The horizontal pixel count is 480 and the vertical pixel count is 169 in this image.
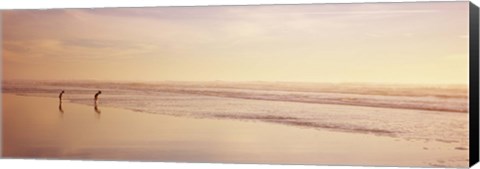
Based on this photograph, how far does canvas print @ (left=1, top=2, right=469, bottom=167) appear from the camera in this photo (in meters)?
7.68

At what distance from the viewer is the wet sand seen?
781 cm

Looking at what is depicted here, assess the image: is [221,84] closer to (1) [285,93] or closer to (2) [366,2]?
(1) [285,93]

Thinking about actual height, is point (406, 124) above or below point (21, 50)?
below

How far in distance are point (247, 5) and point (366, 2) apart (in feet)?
3.03

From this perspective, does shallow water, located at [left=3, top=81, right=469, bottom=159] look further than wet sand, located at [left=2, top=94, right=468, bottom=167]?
No

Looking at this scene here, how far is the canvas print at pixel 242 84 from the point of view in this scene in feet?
25.2

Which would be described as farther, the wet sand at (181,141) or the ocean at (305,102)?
the wet sand at (181,141)

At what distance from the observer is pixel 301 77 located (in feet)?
26.1

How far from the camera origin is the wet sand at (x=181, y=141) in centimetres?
781

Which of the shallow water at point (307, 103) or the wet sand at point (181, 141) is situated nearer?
the shallow water at point (307, 103)

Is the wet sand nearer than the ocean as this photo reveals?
No

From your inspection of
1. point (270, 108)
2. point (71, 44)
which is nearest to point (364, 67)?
→ point (270, 108)

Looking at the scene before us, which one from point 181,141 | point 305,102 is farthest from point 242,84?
point 181,141

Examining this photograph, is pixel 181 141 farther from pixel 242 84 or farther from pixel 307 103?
pixel 307 103
